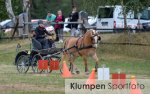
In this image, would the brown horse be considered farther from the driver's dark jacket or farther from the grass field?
the driver's dark jacket

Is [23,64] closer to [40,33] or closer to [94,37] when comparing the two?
[40,33]

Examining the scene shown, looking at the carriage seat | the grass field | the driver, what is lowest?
the grass field

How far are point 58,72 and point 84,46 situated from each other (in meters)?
1.51

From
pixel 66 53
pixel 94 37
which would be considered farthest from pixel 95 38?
pixel 66 53

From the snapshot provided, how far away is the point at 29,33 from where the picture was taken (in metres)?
36.2

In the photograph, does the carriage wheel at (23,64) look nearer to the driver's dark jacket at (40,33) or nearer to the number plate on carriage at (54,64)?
the driver's dark jacket at (40,33)

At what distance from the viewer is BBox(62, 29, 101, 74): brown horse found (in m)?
23.2

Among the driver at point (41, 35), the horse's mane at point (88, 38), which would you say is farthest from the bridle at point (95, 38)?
the driver at point (41, 35)

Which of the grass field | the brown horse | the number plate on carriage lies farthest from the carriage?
the grass field

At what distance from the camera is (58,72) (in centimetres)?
2411

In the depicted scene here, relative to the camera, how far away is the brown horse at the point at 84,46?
23.2m

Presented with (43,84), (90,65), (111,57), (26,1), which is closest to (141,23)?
(26,1)

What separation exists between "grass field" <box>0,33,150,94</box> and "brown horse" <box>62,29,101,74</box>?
2.35 ft

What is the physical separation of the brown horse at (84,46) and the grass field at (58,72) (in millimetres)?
715
